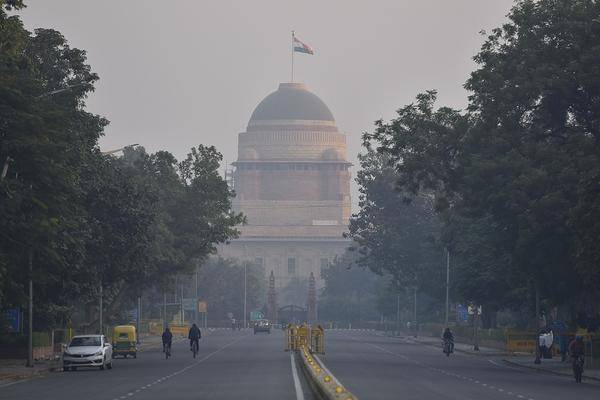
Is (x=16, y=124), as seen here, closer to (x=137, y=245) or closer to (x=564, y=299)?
(x=137, y=245)

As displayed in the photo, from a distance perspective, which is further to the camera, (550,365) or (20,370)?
(550,365)

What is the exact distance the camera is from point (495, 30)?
73.6 m

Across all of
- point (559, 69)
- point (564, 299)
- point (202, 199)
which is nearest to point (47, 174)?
point (559, 69)

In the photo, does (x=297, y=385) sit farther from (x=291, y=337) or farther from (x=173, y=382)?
(x=291, y=337)

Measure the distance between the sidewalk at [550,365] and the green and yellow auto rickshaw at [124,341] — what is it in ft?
62.0

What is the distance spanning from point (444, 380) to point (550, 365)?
20.2 metres

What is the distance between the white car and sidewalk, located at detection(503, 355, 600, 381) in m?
18.5

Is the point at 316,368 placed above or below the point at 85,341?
below

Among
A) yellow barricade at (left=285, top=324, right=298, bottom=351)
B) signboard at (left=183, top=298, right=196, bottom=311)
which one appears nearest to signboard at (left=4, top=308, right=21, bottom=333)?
yellow barricade at (left=285, top=324, right=298, bottom=351)

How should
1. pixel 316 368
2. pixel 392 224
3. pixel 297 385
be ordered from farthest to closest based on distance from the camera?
pixel 392 224
pixel 316 368
pixel 297 385

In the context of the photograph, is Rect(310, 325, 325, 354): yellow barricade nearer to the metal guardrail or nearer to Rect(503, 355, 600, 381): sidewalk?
the metal guardrail

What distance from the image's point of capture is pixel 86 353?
66.9 m

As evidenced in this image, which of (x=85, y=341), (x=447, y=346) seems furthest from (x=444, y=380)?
(x=447, y=346)

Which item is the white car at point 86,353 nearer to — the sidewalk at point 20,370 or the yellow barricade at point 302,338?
the sidewalk at point 20,370
